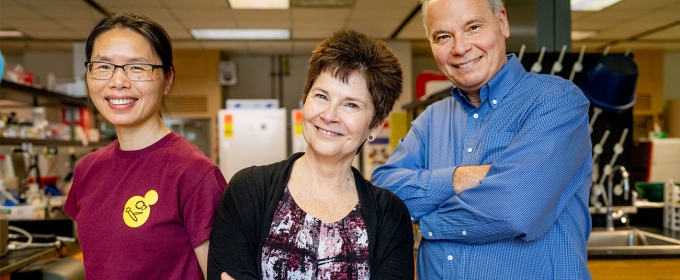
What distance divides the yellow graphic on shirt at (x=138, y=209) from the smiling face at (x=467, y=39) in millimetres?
898

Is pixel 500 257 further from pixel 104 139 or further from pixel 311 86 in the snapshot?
pixel 104 139

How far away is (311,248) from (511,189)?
1.71 feet

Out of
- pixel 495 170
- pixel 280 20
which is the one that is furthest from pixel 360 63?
pixel 280 20

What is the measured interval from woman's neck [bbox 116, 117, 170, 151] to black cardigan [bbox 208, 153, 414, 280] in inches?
12.5

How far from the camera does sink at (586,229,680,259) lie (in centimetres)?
240

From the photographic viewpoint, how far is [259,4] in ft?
18.6

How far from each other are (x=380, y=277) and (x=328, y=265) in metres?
0.12

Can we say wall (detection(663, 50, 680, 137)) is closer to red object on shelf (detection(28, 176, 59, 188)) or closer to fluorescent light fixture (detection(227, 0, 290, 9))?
fluorescent light fixture (detection(227, 0, 290, 9))

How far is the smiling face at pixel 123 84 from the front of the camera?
128cm

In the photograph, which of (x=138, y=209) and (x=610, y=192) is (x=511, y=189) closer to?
(x=138, y=209)

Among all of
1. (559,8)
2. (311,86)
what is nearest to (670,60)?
(559,8)

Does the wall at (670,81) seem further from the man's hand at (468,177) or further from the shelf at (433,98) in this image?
the man's hand at (468,177)

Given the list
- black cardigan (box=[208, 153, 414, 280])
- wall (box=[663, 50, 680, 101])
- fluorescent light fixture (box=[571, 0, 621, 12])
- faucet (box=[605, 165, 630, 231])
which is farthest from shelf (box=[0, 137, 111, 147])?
wall (box=[663, 50, 680, 101])

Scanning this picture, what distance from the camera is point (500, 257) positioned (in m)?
1.38
